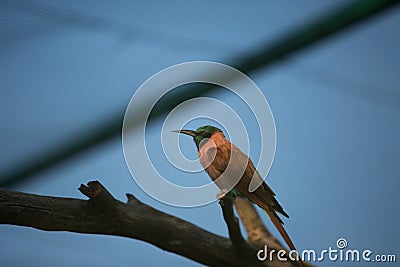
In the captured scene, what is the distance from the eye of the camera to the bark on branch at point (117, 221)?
958mm

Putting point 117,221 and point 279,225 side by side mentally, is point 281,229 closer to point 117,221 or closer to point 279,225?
point 279,225

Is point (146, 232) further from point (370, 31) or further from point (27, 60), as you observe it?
point (370, 31)

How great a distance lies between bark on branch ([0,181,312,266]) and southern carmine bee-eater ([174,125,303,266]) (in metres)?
0.08

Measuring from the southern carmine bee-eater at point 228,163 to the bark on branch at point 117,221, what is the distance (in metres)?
0.08

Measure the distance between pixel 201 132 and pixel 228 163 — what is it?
66mm

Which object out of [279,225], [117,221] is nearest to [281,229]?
[279,225]

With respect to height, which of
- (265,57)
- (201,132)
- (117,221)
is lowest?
(117,221)

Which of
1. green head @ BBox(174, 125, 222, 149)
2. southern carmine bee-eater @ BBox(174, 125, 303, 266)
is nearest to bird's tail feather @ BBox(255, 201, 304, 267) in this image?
southern carmine bee-eater @ BBox(174, 125, 303, 266)

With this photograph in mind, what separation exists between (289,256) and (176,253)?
0.18 meters

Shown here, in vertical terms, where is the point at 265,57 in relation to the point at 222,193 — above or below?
above

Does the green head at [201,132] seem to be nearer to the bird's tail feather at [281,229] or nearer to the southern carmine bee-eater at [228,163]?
the southern carmine bee-eater at [228,163]

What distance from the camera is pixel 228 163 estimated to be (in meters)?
1.00

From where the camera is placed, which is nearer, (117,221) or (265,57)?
(117,221)

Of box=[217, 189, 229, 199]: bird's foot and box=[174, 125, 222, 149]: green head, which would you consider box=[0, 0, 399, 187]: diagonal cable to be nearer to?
box=[174, 125, 222, 149]: green head
